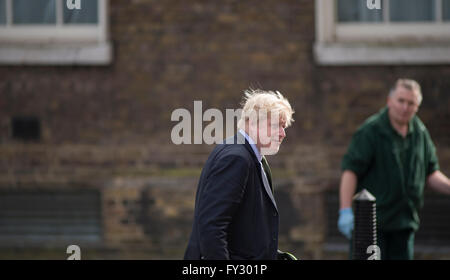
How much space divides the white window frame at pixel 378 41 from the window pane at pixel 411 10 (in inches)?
2.6

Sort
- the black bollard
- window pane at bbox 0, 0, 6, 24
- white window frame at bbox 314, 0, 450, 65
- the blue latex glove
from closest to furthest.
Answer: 1. the black bollard
2. the blue latex glove
3. white window frame at bbox 314, 0, 450, 65
4. window pane at bbox 0, 0, 6, 24

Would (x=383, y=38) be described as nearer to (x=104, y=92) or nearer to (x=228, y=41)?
(x=228, y=41)

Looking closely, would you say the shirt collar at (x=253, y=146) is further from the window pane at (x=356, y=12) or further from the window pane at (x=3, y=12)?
the window pane at (x=3, y=12)

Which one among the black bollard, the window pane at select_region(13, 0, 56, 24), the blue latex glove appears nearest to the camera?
the black bollard

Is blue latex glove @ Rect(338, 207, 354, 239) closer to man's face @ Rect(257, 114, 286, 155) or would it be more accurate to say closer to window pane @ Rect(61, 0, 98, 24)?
man's face @ Rect(257, 114, 286, 155)

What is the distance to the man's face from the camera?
378cm

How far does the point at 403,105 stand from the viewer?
5605 mm

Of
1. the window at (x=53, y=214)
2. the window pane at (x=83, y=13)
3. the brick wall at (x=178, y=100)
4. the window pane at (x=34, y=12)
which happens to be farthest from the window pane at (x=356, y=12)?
the window at (x=53, y=214)

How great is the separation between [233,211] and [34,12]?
5.33 meters

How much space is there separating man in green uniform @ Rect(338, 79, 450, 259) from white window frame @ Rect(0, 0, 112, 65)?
334 centimetres

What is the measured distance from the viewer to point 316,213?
7816 millimetres

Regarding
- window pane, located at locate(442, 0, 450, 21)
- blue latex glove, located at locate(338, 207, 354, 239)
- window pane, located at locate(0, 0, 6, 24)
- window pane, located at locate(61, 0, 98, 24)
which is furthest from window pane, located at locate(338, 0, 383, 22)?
window pane, located at locate(0, 0, 6, 24)

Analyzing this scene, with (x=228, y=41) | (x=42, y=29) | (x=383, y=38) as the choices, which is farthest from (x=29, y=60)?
(x=383, y=38)

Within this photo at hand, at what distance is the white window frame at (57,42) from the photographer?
7.97 m
